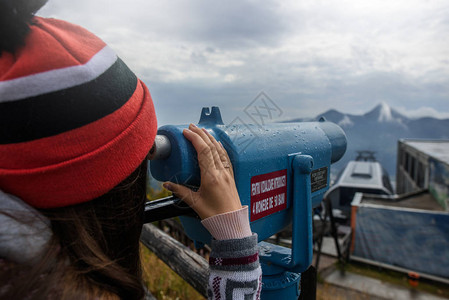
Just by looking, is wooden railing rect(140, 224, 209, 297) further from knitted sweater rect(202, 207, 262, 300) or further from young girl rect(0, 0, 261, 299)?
young girl rect(0, 0, 261, 299)

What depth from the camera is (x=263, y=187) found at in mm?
983

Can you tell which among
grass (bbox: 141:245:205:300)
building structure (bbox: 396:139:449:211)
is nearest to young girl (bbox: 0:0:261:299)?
grass (bbox: 141:245:205:300)

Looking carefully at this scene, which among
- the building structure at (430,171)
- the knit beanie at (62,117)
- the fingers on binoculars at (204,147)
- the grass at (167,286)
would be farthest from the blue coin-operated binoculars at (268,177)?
the building structure at (430,171)

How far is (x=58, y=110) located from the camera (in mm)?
523

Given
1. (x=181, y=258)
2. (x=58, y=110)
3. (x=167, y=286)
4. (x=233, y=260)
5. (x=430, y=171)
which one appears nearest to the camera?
(x=58, y=110)

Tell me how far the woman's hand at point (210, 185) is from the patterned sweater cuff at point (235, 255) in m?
0.08

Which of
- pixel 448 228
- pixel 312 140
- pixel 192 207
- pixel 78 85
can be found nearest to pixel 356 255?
pixel 448 228

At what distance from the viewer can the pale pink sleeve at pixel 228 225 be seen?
2.52 ft

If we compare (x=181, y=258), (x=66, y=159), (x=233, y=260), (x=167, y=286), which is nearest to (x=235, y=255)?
(x=233, y=260)

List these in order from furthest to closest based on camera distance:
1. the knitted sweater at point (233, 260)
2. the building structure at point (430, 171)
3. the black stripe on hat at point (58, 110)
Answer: the building structure at point (430, 171) → the knitted sweater at point (233, 260) → the black stripe on hat at point (58, 110)

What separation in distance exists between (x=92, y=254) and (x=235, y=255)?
0.31 meters

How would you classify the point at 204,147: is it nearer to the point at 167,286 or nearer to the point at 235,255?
the point at 235,255

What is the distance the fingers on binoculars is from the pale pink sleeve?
121 millimetres

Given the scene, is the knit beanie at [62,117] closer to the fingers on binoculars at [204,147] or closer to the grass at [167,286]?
the fingers on binoculars at [204,147]
